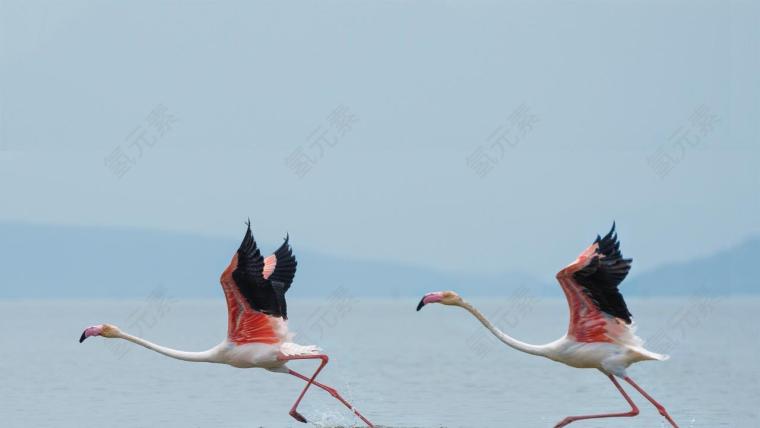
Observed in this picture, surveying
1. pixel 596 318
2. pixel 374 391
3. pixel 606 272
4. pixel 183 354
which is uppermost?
pixel 606 272

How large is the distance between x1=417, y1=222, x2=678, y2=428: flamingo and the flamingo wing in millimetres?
2679

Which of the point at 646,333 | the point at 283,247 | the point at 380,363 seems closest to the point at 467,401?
the point at 283,247

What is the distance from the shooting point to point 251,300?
19250mm

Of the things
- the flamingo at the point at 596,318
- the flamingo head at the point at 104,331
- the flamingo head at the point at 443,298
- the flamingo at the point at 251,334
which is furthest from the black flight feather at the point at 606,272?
the flamingo head at the point at 104,331

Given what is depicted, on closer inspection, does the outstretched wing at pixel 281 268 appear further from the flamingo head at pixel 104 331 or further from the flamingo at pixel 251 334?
the flamingo head at pixel 104 331

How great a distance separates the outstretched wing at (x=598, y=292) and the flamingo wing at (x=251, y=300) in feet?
13.8

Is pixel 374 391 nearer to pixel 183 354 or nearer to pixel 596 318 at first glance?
pixel 183 354

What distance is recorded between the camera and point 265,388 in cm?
3309

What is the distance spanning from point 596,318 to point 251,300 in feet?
16.1

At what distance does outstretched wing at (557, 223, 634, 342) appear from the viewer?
59.1ft

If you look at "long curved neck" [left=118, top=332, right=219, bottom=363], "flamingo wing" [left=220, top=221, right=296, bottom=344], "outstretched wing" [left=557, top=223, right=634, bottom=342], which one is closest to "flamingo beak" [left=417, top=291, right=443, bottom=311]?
"outstretched wing" [left=557, top=223, right=634, bottom=342]

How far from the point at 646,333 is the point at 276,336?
68.3m

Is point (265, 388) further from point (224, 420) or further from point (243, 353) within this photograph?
point (243, 353)

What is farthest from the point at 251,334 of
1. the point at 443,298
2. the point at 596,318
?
the point at 596,318
